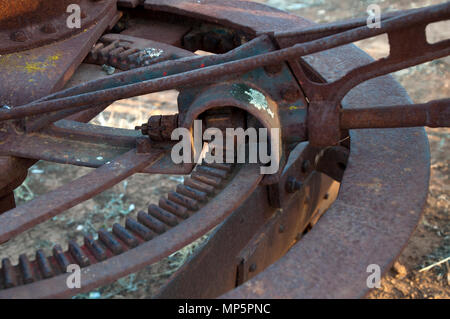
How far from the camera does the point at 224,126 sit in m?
2.14

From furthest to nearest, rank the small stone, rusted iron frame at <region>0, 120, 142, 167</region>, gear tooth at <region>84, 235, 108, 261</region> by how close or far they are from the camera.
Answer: the small stone
rusted iron frame at <region>0, 120, 142, 167</region>
gear tooth at <region>84, 235, 108, 261</region>

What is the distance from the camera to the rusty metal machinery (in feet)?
5.89

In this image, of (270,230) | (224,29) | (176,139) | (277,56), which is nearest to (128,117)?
(224,29)

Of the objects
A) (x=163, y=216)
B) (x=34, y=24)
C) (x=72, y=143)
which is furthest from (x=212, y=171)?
(x=34, y=24)

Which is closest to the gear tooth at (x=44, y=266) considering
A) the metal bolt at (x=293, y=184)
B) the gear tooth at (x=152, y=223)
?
the gear tooth at (x=152, y=223)

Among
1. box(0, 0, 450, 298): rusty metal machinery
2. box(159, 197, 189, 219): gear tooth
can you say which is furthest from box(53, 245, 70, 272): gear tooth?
box(159, 197, 189, 219): gear tooth

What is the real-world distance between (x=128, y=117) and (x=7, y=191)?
281 cm

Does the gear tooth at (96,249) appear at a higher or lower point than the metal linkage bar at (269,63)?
lower

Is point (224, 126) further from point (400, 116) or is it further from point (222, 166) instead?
point (400, 116)

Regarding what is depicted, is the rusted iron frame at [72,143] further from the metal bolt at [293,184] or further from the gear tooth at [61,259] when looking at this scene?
the metal bolt at [293,184]

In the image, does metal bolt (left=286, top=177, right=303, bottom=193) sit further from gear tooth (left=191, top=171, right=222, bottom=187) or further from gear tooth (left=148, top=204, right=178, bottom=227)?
gear tooth (left=148, top=204, right=178, bottom=227)

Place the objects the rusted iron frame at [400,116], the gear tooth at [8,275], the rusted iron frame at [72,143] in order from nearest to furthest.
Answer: the gear tooth at [8,275] < the rusted iron frame at [400,116] < the rusted iron frame at [72,143]

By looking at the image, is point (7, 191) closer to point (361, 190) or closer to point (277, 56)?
point (277, 56)

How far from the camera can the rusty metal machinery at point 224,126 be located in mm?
1794
